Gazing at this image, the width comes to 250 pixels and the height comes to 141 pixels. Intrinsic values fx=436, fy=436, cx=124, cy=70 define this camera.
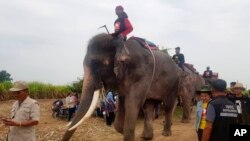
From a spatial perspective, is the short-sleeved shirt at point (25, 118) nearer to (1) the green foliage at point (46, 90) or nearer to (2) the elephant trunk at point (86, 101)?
(2) the elephant trunk at point (86, 101)

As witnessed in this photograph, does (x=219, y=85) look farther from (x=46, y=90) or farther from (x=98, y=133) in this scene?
(x=46, y=90)

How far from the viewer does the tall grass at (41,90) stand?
1988 centimetres

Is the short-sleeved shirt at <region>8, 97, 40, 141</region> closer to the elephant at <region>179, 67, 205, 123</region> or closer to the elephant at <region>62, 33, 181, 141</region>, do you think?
the elephant at <region>62, 33, 181, 141</region>

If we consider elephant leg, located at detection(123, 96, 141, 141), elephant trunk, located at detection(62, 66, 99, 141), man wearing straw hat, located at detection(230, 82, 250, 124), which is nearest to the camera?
elephant trunk, located at detection(62, 66, 99, 141)

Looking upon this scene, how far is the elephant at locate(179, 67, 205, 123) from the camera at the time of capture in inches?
574

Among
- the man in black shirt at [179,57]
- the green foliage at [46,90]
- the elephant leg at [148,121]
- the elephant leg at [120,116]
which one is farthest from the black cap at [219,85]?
the green foliage at [46,90]

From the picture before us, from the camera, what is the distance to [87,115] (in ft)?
24.1

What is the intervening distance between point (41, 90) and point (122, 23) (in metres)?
13.1

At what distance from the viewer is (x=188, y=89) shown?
597 inches

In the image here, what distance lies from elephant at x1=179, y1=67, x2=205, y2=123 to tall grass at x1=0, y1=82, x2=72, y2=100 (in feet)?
21.7

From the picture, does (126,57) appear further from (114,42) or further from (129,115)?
(129,115)

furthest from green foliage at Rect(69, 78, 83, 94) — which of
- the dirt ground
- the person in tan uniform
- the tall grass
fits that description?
the person in tan uniform

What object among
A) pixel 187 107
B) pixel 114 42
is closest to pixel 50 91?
pixel 187 107

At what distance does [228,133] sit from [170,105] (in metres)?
4.74
